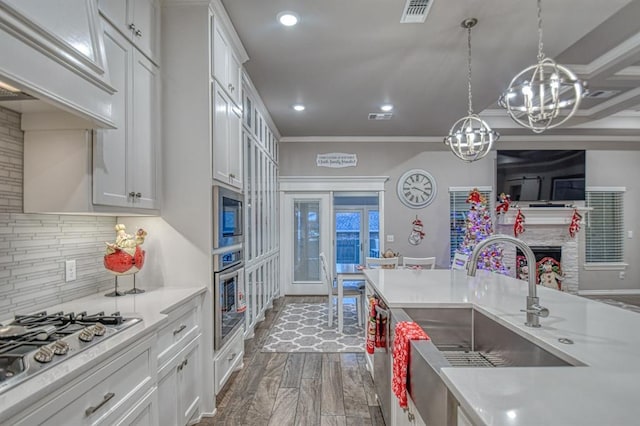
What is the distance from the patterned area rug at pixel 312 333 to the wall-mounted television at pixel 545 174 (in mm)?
3826

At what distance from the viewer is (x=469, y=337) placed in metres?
1.91

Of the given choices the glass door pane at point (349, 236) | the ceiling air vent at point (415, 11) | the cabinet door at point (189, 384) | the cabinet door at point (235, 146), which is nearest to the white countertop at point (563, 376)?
the cabinet door at point (189, 384)

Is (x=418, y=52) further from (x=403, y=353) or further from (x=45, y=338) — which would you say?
(x=45, y=338)

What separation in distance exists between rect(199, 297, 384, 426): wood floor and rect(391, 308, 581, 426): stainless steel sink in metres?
0.93

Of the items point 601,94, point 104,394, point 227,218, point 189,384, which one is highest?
point 601,94

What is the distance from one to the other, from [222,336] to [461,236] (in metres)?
5.18

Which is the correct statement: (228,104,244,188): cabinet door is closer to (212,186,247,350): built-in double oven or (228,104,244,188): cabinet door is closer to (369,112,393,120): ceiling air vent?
(212,186,247,350): built-in double oven

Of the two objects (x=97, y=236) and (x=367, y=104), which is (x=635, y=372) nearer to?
(x=97, y=236)

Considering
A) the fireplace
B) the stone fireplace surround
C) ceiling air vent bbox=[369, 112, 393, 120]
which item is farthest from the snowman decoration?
ceiling air vent bbox=[369, 112, 393, 120]

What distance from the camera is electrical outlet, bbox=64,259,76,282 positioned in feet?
6.45

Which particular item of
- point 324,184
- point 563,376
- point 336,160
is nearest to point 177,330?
point 563,376

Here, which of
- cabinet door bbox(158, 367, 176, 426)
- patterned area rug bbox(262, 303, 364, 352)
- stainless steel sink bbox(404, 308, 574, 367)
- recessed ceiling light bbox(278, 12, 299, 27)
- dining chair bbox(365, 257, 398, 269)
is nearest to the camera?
stainless steel sink bbox(404, 308, 574, 367)

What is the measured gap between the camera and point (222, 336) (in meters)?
2.63

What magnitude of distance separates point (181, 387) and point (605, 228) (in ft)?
25.6
